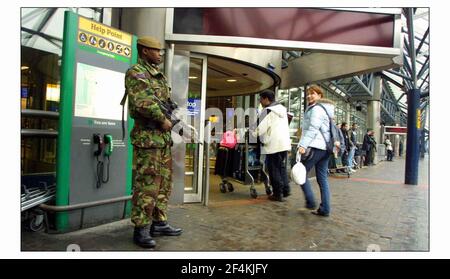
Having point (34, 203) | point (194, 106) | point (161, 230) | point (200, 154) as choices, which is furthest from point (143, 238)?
point (194, 106)

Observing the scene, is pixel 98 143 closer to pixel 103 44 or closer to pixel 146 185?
pixel 146 185

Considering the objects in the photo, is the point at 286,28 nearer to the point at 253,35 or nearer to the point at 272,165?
the point at 253,35

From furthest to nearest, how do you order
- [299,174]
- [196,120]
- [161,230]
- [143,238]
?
[196,120] < [299,174] < [161,230] < [143,238]

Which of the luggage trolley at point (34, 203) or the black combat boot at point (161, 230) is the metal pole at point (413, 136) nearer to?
the black combat boot at point (161, 230)

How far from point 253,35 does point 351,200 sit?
3047 mm

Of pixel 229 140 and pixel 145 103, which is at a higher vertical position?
pixel 145 103

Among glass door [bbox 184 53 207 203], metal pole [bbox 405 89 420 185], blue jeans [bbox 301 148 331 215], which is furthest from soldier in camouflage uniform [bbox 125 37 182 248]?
metal pole [bbox 405 89 420 185]

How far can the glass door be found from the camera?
4.74 m

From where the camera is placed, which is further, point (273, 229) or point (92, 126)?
point (273, 229)

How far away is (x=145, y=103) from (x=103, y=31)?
1218mm

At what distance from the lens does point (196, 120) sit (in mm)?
4789

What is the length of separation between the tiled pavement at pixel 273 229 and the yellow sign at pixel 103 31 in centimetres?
195

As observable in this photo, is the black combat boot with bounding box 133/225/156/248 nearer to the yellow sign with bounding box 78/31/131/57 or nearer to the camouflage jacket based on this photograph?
the camouflage jacket
